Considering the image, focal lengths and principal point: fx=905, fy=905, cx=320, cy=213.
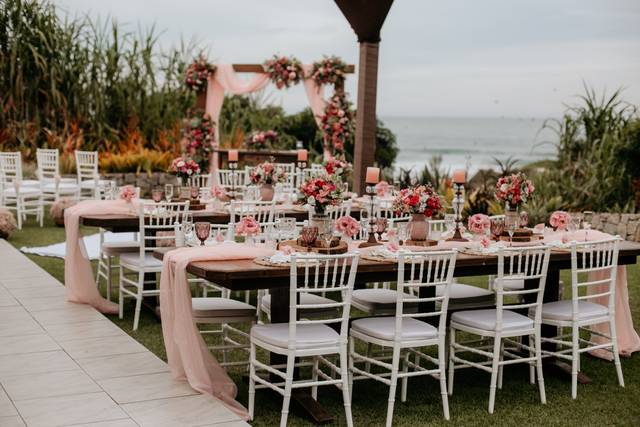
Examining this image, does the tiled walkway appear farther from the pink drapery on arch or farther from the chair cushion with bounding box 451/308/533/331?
the pink drapery on arch

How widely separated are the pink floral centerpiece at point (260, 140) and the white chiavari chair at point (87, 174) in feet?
8.78

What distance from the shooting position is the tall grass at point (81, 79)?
14789mm

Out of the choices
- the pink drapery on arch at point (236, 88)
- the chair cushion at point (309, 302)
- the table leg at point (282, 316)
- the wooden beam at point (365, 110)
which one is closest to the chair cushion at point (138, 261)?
the chair cushion at point (309, 302)

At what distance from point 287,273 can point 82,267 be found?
3.07m

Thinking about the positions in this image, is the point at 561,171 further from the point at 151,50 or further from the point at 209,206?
the point at 151,50

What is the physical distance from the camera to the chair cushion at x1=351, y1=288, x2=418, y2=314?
5508 millimetres

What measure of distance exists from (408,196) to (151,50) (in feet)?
36.9

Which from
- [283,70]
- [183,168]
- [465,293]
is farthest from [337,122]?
[465,293]

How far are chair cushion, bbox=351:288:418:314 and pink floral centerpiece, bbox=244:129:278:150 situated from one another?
945 cm

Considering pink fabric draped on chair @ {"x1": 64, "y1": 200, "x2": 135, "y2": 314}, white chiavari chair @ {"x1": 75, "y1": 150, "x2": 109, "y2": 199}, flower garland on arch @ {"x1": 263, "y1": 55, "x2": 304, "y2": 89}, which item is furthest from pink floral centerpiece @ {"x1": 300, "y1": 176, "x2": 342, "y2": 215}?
flower garland on arch @ {"x1": 263, "y1": 55, "x2": 304, "y2": 89}

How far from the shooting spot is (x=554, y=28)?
3931 cm

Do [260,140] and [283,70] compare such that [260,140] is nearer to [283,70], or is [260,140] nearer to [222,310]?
[283,70]

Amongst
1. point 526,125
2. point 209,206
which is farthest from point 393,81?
point 209,206

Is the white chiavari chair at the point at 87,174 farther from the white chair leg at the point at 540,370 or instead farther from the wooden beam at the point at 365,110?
the white chair leg at the point at 540,370
